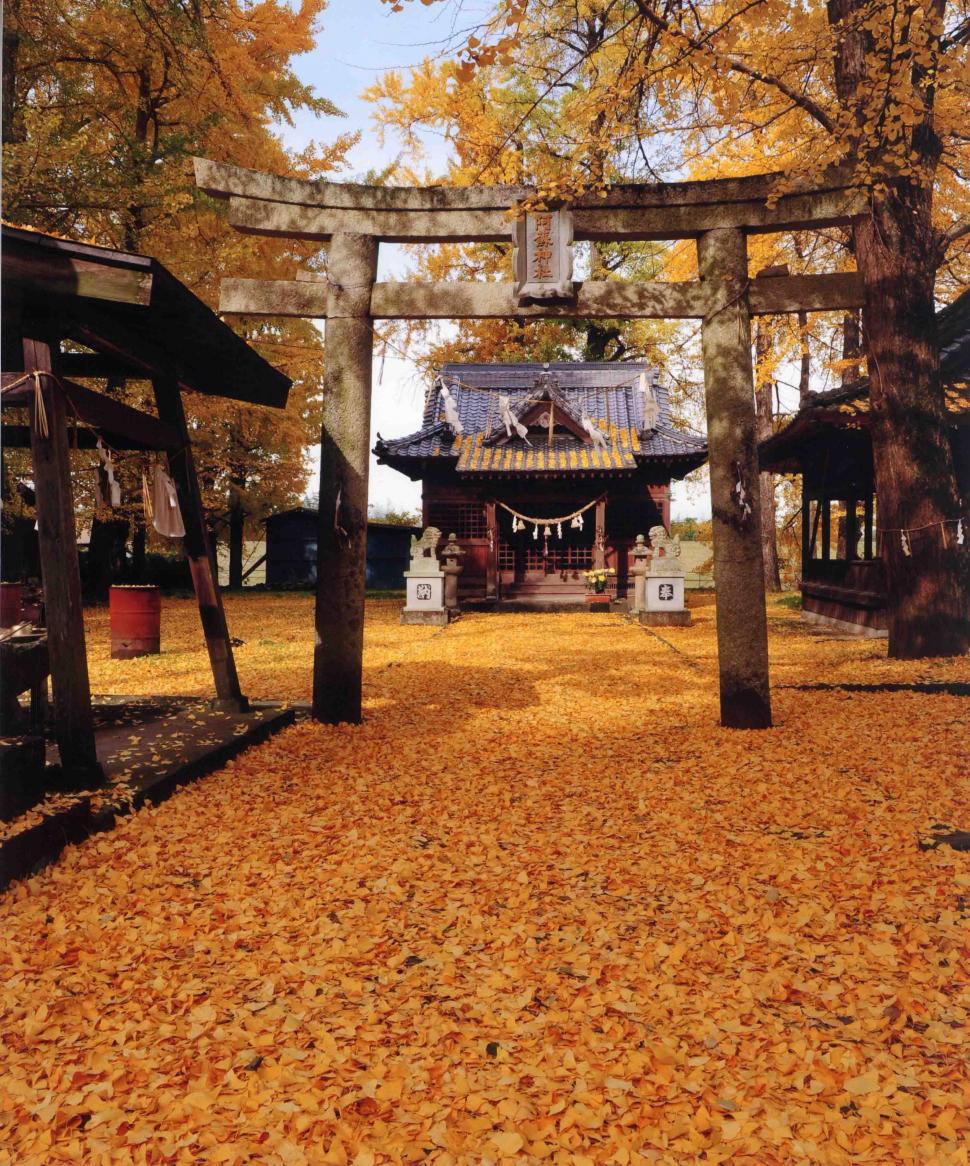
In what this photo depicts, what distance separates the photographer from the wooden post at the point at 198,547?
630 centimetres

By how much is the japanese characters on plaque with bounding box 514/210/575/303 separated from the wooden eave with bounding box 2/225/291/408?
2.53 m

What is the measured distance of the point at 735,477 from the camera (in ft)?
20.6

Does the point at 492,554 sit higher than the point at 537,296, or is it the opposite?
the point at 537,296

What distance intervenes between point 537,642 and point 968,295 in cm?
932

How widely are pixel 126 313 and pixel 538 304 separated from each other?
3348 millimetres

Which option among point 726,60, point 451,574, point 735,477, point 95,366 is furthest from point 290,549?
point 735,477

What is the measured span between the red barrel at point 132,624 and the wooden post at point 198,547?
17.5 feet

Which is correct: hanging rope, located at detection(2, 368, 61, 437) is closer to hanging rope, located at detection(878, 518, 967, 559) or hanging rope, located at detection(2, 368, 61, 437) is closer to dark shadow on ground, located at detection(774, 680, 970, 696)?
dark shadow on ground, located at detection(774, 680, 970, 696)

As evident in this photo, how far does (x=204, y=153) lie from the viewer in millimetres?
15453

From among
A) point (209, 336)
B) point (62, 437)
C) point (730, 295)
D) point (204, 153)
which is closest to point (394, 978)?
point (62, 437)

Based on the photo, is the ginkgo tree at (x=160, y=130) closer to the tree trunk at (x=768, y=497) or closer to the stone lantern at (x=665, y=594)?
the stone lantern at (x=665, y=594)

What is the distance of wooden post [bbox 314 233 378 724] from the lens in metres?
6.57

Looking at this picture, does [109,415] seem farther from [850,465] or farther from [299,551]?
[299,551]

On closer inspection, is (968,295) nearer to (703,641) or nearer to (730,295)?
(703,641)
